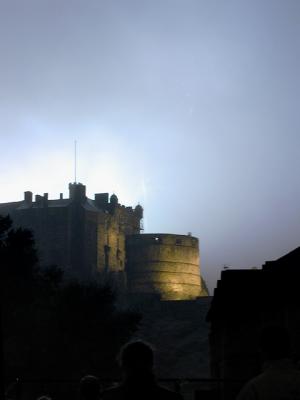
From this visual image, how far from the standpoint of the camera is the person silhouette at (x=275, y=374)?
159 inches

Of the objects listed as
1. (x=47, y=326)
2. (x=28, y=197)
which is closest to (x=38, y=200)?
(x=28, y=197)

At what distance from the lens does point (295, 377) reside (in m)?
4.12

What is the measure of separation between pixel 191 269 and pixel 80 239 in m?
18.8

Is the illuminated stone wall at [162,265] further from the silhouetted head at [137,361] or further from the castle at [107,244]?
the silhouetted head at [137,361]

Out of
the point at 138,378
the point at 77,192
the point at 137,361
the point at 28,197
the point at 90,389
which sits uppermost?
the point at 28,197

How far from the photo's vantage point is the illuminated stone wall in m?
93.8

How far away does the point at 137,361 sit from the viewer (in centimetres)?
421

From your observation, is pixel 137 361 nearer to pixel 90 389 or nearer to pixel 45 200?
pixel 90 389

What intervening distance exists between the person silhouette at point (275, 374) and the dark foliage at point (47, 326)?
29859 millimetres

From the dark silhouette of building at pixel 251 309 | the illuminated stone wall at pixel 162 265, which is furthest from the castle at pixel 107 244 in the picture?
the dark silhouette of building at pixel 251 309

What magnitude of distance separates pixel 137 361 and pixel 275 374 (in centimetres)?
83

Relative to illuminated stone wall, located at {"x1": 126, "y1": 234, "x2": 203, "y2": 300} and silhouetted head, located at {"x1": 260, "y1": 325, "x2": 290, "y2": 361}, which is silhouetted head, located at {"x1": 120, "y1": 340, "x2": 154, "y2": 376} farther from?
illuminated stone wall, located at {"x1": 126, "y1": 234, "x2": 203, "y2": 300}

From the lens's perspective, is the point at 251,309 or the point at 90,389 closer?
the point at 90,389

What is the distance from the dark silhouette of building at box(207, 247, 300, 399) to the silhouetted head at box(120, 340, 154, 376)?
8.79m
